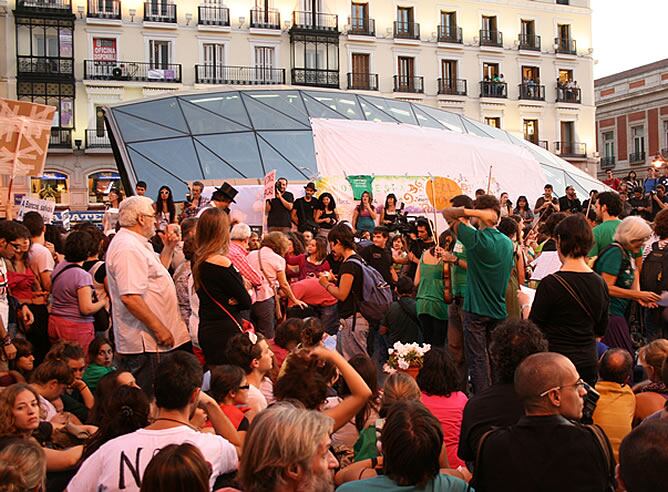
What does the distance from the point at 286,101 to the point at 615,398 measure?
18.7 meters

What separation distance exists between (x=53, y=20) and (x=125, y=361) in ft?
115

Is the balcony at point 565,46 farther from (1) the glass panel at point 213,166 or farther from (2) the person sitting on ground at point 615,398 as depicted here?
(2) the person sitting on ground at point 615,398

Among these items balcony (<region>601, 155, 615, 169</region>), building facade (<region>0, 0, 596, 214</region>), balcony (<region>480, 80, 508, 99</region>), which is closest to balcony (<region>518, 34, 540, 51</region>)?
building facade (<region>0, 0, 596, 214</region>)

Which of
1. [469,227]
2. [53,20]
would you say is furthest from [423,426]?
[53,20]

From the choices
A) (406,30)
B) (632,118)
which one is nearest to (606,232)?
(406,30)

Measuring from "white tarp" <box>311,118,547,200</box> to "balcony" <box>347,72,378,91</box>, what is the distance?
20.0m

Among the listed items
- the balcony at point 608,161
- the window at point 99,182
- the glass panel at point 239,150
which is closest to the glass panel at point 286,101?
the glass panel at point 239,150

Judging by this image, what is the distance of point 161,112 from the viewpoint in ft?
70.1

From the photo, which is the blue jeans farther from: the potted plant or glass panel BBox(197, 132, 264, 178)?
glass panel BBox(197, 132, 264, 178)

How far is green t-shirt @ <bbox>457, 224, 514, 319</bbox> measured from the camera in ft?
19.1

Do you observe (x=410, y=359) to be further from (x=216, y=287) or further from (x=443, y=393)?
(x=216, y=287)

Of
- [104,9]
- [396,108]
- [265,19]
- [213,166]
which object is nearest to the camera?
[213,166]

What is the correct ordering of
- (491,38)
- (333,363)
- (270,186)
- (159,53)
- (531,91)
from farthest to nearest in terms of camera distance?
(531,91) → (491,38) → (159,53) → (270,186) → (333,363)

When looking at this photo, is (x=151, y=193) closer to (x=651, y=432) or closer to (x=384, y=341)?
(x=384, y=341)
